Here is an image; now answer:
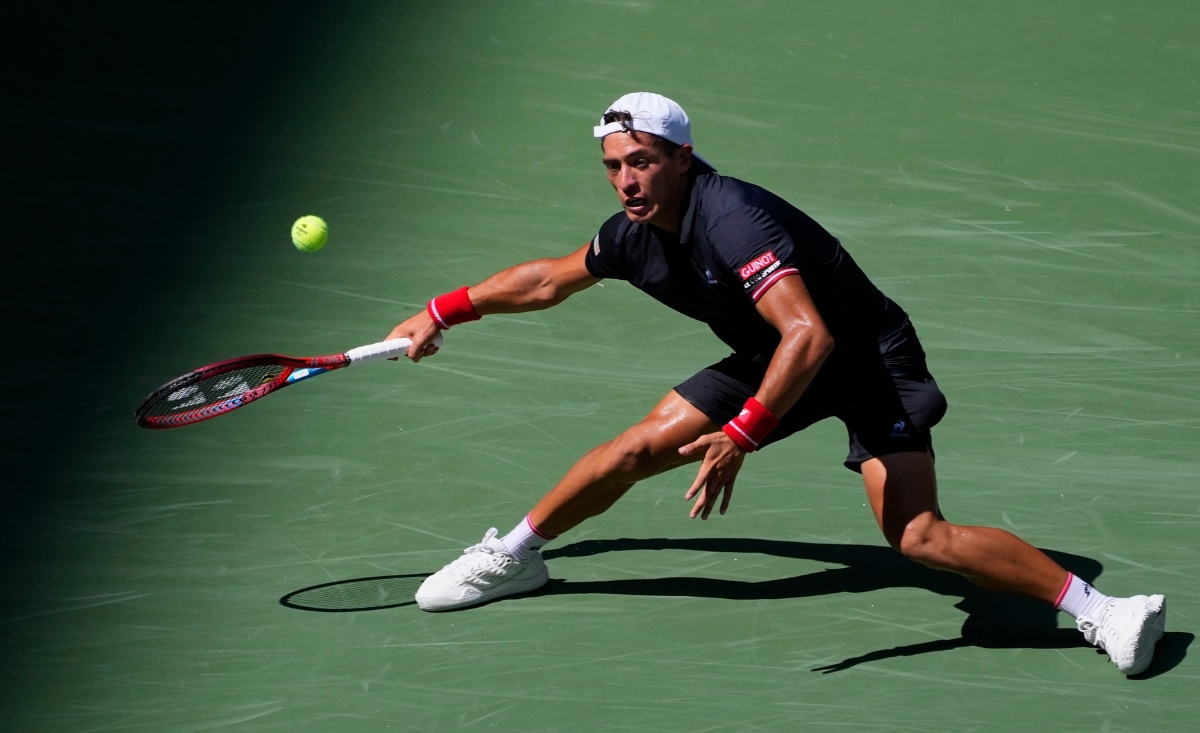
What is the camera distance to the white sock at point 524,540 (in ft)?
14.9

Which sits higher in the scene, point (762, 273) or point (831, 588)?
point (762, 273)

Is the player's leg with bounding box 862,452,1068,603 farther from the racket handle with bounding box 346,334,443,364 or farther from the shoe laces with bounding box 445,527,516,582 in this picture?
the racket handle with bounding box 346,334,443,364

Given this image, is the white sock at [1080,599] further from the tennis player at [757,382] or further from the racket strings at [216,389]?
the racket strings at [216,389]

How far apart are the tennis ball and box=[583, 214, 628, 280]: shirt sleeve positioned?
2073mm

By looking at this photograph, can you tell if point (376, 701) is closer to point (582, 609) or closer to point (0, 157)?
point (582, 609)

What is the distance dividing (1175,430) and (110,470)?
4158mm

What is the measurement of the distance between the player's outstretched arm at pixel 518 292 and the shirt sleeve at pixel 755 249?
2.50 feet

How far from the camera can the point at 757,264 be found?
387cm

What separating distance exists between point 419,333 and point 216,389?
28.1 inches

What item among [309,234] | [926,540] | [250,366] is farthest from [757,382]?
[309,234]

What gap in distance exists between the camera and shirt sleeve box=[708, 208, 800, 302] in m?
3.85

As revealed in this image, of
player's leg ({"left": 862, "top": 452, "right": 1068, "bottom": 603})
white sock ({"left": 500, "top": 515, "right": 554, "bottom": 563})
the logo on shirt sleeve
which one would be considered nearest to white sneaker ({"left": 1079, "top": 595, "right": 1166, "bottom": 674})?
player's leg ({"left": 862, "top": 452, "right": 1068, "bottom": 603})

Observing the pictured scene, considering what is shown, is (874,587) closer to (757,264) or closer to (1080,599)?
(1080,599)

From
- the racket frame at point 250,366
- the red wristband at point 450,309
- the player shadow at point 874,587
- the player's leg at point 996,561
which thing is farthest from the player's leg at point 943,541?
the racket frame at point 250,366
